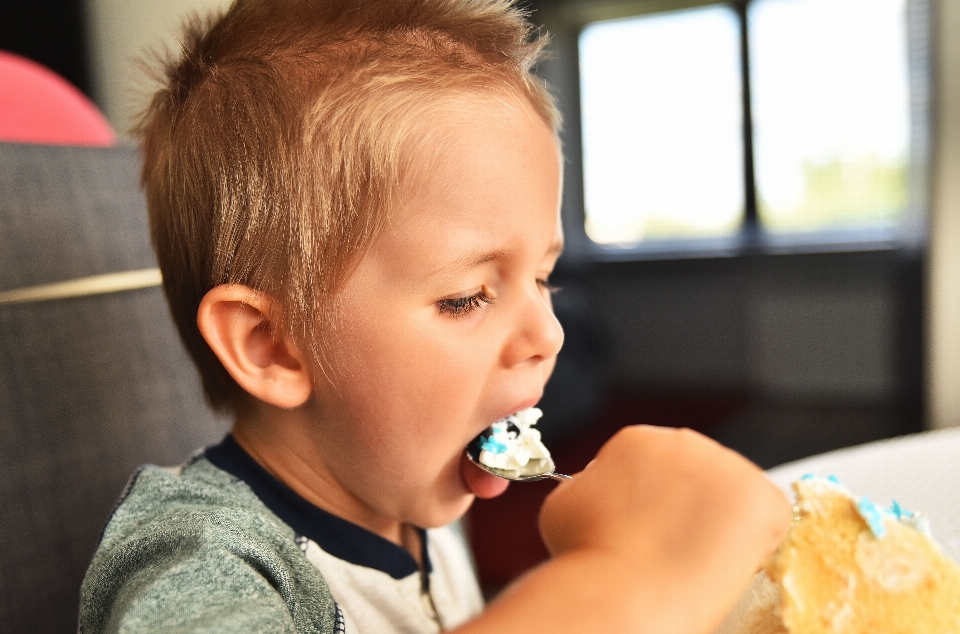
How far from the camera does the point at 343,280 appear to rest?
0.61m

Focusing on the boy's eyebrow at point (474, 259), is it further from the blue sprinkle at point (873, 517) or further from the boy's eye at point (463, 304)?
A: the blue sprinkle at point (873, 517)

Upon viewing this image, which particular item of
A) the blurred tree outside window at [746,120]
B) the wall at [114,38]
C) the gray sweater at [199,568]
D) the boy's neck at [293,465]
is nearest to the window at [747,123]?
the blurred tree outside window at [746,120]

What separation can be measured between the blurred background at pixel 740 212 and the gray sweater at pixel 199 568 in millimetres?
1808

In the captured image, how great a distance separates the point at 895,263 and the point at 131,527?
3.05m

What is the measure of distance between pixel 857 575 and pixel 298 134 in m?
A: 0.48

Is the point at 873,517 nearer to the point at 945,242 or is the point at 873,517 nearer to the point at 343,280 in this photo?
the point at 343,280

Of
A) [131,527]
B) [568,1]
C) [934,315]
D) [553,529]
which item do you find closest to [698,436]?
[553,529]

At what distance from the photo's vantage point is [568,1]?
11.9ft

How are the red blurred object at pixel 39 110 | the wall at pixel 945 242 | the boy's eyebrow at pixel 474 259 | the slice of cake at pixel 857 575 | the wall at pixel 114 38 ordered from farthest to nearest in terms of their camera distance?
1. the wall at pixel 114 38
2. the wall at pixel 945 242
3. the red blurred object at pixel 39 110
4. the boy's eyebrow at pixel 474 259
5. the slice of cake at pixel 857 575

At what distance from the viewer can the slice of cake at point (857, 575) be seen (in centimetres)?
41

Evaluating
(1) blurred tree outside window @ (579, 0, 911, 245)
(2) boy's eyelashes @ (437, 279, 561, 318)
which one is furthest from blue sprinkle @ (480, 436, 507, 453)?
(1) blurred tree outside window @ (579, 0, 911, 245)

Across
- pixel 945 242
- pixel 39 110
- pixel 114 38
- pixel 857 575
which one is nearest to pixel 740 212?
pixel 945 242

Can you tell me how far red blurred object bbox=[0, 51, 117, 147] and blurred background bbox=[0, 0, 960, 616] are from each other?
5.02 ft

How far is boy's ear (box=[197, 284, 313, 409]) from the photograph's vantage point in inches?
24.8
